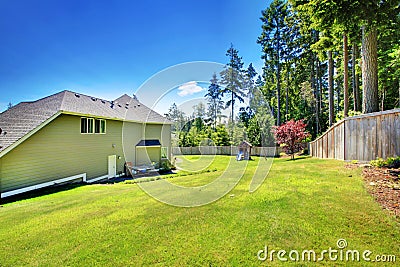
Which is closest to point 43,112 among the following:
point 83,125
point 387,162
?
point 83,125

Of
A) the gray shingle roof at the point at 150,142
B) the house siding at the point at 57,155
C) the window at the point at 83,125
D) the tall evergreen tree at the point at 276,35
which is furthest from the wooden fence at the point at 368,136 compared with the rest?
the tall evergreen tree at the point at 276,35

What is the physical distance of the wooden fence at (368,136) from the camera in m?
5.72

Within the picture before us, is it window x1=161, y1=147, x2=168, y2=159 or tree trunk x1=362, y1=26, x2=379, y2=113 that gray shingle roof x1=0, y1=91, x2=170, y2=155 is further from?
tree trunk x1=362, y1=26, x2=379, y2=113

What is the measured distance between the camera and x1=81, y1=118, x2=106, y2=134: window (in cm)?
1243

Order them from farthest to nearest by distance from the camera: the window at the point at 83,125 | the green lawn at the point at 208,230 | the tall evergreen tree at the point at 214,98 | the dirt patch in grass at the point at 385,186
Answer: the window at the point at 83,125 → the tall evergreen tree at the point at 214,98 → the dirt patch in grass at the point at 385,186 → the green lawn at the point at 208,230

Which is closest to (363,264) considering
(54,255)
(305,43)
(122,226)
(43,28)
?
(122,226)

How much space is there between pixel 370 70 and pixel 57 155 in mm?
14269

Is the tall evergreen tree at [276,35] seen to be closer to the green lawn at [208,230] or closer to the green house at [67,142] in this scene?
the green house at [67,142]

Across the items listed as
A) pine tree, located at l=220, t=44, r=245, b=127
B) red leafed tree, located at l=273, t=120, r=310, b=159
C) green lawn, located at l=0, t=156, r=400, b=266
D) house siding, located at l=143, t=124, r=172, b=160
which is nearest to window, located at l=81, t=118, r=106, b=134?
house siding, located at l=143, t=124, r=172, b=160

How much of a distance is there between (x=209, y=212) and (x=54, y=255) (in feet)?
7.88

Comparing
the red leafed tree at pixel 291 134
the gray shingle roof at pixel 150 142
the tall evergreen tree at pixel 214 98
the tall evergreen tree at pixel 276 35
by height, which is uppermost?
the tall evergreen tree at pixel 276 35

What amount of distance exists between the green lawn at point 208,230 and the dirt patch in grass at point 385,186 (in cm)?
17

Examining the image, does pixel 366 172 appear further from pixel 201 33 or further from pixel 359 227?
pixel 201 33

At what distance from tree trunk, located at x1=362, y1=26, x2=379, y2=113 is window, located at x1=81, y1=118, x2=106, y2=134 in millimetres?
13855
